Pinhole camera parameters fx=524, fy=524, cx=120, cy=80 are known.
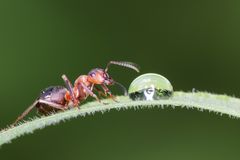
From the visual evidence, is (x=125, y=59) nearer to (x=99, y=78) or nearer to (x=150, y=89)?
(x=99, y=78)

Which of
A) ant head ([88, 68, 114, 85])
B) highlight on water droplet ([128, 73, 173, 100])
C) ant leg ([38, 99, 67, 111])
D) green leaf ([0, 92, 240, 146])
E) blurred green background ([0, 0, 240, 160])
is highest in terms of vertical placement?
blurred green background ([0, 0, 240, 160])

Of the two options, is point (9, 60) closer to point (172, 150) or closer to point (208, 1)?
point (172, 150)

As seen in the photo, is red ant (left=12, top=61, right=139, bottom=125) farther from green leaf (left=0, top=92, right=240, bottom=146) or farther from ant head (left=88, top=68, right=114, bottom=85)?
green leaf (left=0, top=92, right=240, bottom=146)

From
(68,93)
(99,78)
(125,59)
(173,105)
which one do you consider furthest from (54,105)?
(125,59)

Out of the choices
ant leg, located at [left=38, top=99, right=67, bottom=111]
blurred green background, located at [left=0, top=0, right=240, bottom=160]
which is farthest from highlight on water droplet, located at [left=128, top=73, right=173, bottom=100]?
blurred green background, located at [left=0, top=0, right=240, bottom=160]

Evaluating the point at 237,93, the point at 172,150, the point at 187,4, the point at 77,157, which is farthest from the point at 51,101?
the point at 187,4

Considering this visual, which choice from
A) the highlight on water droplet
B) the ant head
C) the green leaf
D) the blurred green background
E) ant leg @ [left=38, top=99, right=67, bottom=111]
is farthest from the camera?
the blurred green background

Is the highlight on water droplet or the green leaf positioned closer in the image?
the green leaf

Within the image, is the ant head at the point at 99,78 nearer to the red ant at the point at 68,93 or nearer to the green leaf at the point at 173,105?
the red ant at the point at 68,93

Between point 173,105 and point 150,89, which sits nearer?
point 173,105
